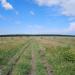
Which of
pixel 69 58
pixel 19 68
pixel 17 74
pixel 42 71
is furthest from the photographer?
pixel 69 58

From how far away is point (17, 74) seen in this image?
19.8 meters

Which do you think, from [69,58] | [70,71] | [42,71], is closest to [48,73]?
[42,71]

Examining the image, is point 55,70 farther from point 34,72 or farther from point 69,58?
point 69,58

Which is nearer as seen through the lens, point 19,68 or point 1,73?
point 1,73

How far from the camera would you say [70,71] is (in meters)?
21.8

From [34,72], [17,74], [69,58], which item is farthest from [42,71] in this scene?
[69,58]

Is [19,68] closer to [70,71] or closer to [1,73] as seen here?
[1,73]

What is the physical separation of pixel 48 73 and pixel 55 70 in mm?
1668

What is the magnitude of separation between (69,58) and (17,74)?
11.2 meters

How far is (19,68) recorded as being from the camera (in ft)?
74.6

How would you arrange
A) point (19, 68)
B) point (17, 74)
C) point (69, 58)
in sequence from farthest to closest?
1. point (69, 58)
2. point (19, 68)
3. point (17, 74)

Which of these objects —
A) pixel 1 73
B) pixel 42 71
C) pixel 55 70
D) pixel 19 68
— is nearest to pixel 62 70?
pixel 55 70

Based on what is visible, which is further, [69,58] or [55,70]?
[69,58]

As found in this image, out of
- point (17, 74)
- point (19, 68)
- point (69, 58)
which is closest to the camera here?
point (17, 74)
